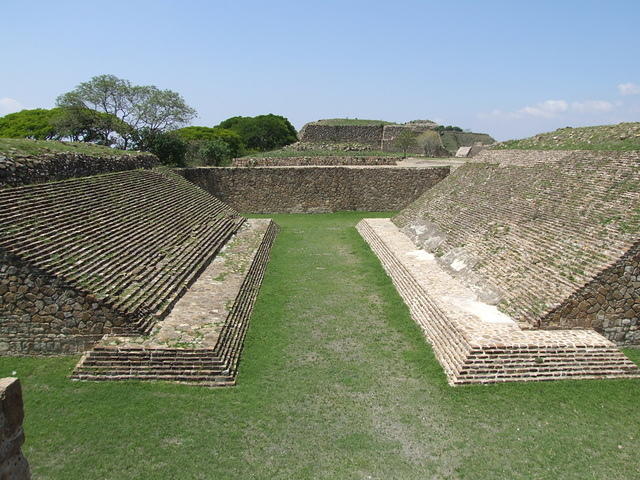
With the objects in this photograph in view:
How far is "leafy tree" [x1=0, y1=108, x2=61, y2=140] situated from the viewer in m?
32.1

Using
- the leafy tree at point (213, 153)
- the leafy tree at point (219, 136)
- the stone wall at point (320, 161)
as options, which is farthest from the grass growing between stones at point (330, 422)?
the leafy tree at point (219, 136)

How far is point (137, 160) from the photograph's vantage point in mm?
15938

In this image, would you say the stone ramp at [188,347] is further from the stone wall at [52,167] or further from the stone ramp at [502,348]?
the stone wall at [52,167]

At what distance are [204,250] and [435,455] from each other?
7.89 metres

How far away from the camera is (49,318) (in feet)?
23.9

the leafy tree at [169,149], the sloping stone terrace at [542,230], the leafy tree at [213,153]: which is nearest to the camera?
the sloping stone terrace at [542,230]

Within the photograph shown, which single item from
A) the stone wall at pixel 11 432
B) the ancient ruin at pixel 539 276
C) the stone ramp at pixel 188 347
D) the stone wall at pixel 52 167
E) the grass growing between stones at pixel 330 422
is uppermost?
the stone wall at pixel 52 167

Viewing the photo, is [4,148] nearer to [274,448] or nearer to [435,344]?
[274,448]

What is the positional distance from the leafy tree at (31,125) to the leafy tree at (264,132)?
1588cm

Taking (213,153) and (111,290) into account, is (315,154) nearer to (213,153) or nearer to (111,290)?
(213,153)

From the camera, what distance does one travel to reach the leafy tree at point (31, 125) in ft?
105

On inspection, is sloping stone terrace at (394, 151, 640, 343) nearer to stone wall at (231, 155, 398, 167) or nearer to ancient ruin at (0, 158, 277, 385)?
ancient ruin at (0, 158, 277, 385)

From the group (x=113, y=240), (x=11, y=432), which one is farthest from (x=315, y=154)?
(x=11, y=432)

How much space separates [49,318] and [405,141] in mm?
28238
